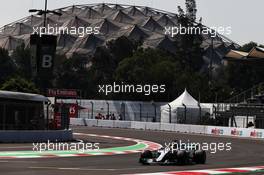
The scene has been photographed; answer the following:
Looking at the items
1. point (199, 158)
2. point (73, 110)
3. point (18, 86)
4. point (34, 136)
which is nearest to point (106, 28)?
point (73, 110)

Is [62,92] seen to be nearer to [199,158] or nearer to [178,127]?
[178,127]

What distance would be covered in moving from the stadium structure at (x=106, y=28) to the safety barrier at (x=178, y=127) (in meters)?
81.4

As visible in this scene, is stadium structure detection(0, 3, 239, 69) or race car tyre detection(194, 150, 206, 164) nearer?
race car tyre detection(194, 150, 206, 164)

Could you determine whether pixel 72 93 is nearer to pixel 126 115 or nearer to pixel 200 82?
pixel 126 115

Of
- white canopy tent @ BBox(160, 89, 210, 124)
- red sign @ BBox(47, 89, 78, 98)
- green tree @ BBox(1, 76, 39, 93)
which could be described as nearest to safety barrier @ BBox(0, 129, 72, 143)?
red sign @ BBox(47, 89, 78, 98)

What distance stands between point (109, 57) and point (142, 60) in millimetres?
24671

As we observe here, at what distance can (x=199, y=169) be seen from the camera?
1625cm

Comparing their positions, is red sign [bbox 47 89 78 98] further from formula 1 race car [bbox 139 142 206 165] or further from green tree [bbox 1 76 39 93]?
formula 1 race car [bbox 139 142 206 165]

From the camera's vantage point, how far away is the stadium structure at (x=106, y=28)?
151m

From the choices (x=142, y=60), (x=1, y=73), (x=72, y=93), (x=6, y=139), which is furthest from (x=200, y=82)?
(x=6, y=139)

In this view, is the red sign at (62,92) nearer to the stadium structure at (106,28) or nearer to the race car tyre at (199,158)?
the race car tyre at (199,158)

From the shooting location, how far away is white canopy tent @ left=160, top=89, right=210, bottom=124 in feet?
179

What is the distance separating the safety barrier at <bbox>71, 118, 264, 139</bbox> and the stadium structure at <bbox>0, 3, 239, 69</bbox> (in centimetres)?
8142

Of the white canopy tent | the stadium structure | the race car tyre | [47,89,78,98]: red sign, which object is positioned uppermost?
the stadium structure
